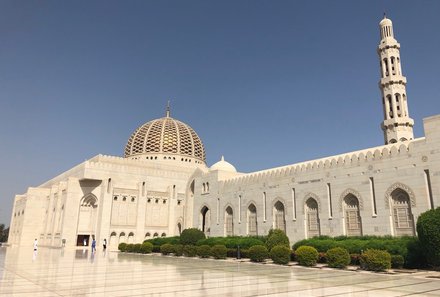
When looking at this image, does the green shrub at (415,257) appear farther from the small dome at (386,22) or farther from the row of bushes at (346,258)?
the small dome at (386,22)

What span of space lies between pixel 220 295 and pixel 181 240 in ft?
64.2

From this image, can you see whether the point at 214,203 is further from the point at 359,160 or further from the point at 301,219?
the point at 359,160

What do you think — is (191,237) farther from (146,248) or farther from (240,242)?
(240,242)

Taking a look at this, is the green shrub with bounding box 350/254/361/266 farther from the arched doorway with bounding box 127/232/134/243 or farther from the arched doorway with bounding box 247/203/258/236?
the arched doorway with bounding box 127/232/134/243

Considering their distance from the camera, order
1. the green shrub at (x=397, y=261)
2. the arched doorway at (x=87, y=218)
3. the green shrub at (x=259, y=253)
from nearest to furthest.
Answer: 1. the green shrub at (x=397, y=261)
2. the green shrub at (x=259, y=253)
3. the arched doorway at (x=87, y=218)

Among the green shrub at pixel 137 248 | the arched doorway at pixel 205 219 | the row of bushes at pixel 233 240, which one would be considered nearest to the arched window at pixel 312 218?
the row of bushes at pixel 233 240

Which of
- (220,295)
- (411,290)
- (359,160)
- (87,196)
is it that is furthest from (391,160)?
(87,196)

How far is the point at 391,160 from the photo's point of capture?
→ 19.5m

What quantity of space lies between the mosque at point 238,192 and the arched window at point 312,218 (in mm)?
66

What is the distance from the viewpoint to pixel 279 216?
85.9ft

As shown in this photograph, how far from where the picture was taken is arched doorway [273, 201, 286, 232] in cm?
2572

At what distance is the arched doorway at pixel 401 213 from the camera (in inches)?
723

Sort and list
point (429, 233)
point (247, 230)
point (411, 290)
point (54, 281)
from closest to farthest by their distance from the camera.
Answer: point (411, 290), point (54, 281), point (429, 233), point (247, 230)

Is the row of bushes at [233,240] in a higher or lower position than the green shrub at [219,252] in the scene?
higher
